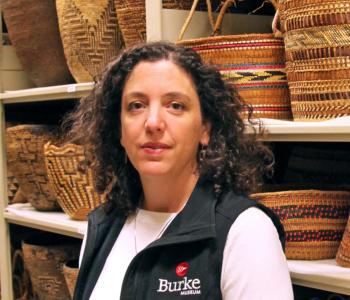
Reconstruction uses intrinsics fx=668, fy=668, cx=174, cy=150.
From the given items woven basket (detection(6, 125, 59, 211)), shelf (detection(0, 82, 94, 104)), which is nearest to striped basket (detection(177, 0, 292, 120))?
shelf (detection(0, 82, 94, 104))

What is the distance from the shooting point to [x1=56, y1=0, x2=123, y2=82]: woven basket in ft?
6.70

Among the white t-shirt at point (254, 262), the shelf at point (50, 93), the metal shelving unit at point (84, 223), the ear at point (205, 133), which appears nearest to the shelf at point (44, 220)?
the metal shelving unit at point (84, 223)

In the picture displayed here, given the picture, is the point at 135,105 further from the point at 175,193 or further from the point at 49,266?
Answer: the point at 49,266

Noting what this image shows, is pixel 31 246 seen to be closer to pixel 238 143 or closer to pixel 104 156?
pixel 104 156

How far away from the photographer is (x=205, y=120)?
139 centimetres

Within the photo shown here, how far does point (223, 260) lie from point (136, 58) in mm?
457

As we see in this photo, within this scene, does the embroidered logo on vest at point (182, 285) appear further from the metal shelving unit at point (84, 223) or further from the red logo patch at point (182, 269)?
the metal shelving unit at point (84, 223)

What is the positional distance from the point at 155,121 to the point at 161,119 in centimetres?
1

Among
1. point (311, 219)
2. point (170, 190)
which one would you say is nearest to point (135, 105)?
point (170, 190)

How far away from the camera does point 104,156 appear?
5.08 ft

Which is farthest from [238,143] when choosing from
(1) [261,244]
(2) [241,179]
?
(1) [261,244]

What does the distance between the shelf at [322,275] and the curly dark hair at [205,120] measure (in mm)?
194

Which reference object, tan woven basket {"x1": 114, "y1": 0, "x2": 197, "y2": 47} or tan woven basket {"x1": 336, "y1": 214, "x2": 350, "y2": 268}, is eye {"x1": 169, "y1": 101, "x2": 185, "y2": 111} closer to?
tan woven basket {"x1": 336, "y1": 214, "x2": 350, "y2": 268}

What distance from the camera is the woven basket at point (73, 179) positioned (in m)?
2.09
